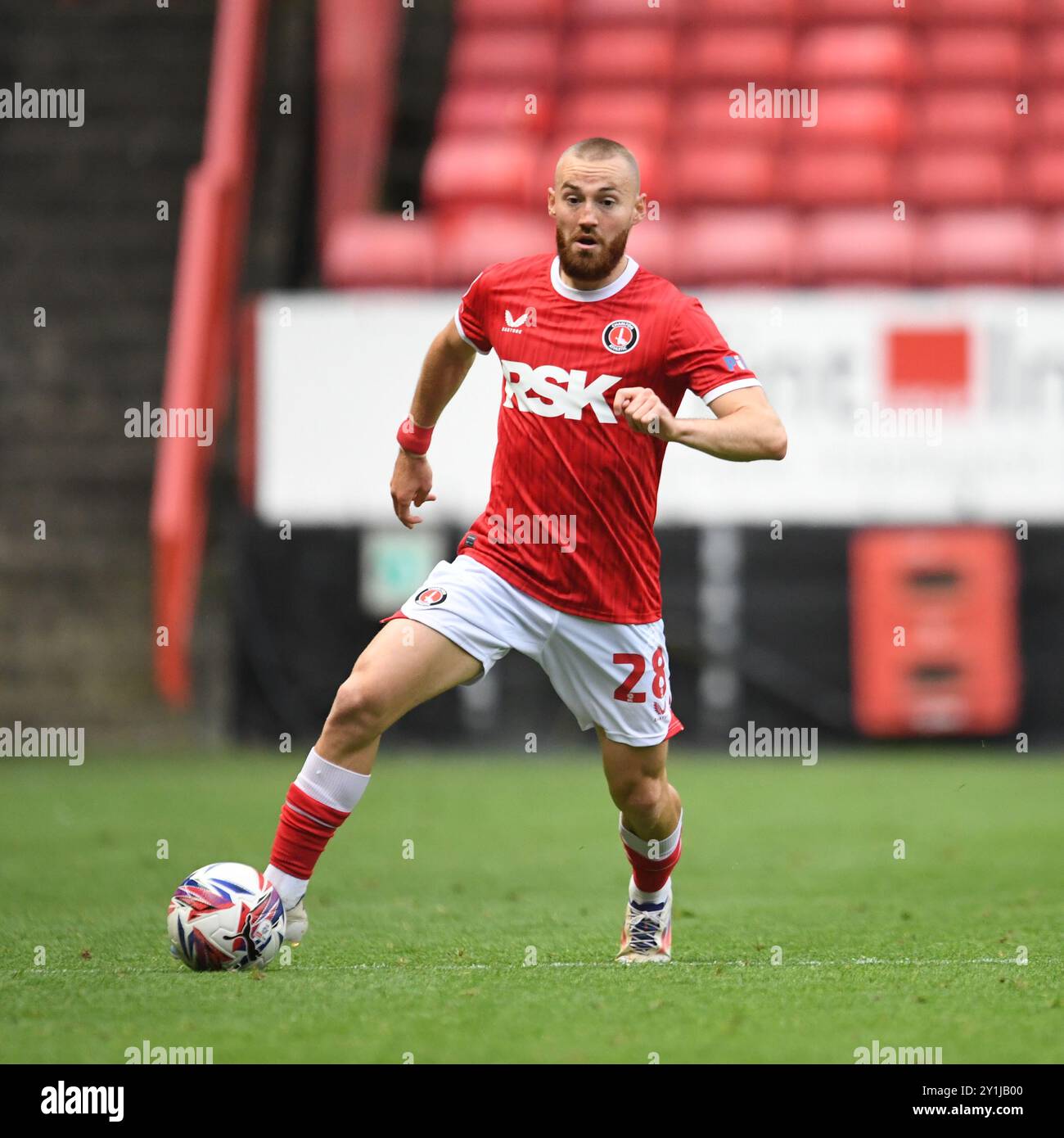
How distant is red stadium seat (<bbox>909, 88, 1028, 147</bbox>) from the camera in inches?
665

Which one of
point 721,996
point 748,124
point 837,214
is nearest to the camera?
point 721,996

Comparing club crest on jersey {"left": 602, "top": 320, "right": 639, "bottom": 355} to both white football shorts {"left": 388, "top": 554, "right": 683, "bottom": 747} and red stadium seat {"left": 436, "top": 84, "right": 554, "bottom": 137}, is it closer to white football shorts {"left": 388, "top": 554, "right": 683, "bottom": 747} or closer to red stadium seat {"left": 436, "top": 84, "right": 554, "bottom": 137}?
white football shorts {"left": 388, "top": 554, "right": 683, "bottom": 747}

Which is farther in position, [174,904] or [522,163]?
[522,163]

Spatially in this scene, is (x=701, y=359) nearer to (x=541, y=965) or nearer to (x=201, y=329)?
(x=541, y=965)

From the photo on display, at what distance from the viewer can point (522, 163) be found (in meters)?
15.9

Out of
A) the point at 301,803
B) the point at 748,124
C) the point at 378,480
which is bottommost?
the point at 301,803

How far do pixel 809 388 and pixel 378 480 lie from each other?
3.12 m

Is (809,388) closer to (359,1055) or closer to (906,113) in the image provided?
(906,113)

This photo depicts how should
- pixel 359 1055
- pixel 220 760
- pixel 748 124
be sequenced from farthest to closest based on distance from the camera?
pixel 748 124 < pixel 220 760 < pixel 359 1055

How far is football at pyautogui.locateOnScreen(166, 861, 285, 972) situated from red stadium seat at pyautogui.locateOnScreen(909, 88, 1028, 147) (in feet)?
43.8

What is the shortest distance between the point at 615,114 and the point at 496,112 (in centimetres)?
106

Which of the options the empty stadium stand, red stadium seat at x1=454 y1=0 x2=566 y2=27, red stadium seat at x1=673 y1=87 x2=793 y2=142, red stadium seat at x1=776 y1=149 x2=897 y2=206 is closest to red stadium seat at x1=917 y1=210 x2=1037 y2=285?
the empty stadium stand

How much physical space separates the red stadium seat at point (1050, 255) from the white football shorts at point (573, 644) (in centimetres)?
1034

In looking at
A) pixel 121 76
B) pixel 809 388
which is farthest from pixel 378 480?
pixel 121 76
